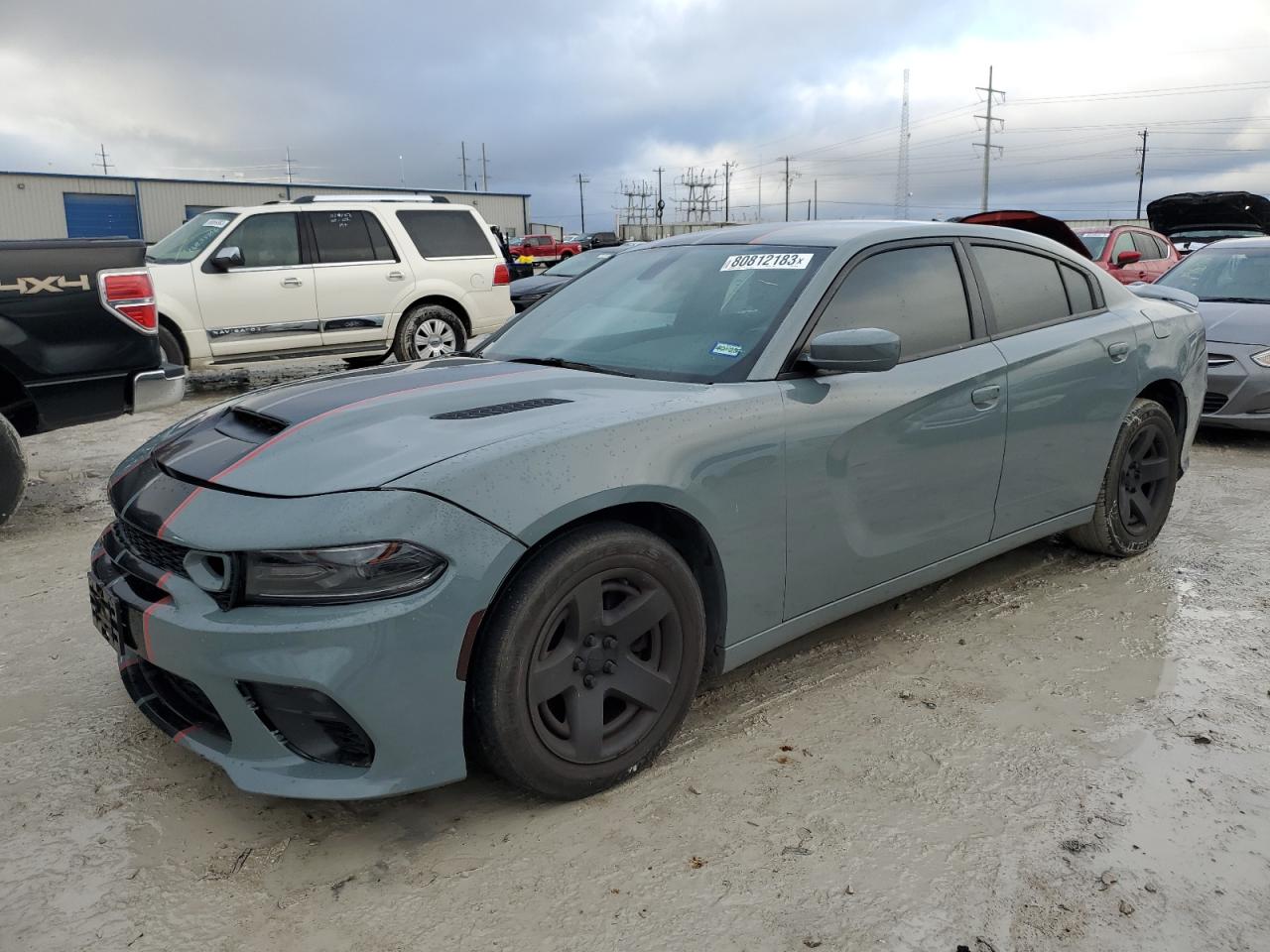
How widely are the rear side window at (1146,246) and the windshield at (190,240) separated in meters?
11.8

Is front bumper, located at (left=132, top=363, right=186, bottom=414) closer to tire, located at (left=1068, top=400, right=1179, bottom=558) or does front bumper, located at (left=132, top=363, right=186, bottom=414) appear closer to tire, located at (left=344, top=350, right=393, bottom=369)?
tire, located at (left=1068, top=400, right=1179, bottom=558)

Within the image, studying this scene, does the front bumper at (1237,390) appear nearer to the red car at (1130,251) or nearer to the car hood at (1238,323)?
the car hood at (1238,323)

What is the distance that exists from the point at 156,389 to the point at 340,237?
5.27m

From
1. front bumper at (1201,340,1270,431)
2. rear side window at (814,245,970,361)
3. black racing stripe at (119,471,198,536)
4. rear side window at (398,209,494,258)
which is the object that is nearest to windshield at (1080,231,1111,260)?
front bumper at (1201,340,1270,431)

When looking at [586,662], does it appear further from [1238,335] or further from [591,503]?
[1238,335]

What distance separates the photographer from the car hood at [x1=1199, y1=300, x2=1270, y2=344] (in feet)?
22.5

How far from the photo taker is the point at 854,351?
281 cm

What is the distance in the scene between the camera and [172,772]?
9.05 ft

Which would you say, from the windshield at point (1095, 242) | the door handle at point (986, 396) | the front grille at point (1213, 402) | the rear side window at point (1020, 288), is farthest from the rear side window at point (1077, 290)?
the windshield at point (1095, 242)

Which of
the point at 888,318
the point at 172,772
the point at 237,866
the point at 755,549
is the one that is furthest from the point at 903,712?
the point at 172,772

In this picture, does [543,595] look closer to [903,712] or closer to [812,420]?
[812,420]

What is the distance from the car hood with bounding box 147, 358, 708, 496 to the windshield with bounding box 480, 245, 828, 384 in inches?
7.2

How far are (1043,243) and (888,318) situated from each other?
1.23 metres

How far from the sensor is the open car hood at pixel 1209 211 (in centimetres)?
1540
